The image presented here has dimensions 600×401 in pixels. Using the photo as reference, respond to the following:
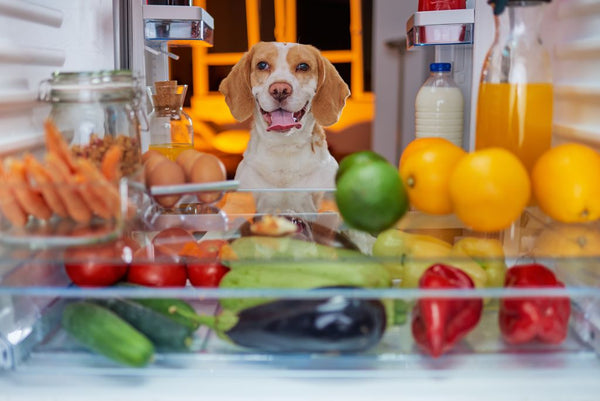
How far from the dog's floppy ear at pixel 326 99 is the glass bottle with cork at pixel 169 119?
421 millimetres

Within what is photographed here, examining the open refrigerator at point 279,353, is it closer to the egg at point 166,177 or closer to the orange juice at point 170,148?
the egg at point 166,177

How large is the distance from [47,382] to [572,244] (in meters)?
0.56

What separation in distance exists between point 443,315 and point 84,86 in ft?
1.66

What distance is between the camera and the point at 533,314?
65 cm

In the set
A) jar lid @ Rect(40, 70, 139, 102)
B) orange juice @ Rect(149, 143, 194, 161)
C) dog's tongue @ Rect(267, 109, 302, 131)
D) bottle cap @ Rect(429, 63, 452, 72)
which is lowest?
orange juice @ Rect(149, 143, 194, 161)

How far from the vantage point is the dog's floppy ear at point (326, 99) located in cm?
174

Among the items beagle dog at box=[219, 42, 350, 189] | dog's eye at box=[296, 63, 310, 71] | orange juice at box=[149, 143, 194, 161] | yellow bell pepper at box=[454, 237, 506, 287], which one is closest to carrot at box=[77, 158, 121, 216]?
yellow bell pepper at box=[454, 237, 506, 287]

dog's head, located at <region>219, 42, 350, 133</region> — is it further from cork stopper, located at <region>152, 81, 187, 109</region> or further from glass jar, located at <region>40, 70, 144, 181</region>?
glass jar, located at <region>40, 70, 144, 181</region>

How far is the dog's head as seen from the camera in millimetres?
1675

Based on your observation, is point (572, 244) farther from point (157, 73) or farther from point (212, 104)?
point (212, 104)

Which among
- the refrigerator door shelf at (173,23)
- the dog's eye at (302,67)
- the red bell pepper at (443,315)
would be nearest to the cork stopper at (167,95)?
the refrigerator door shelf at (173,23)

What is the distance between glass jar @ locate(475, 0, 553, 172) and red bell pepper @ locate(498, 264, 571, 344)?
0.19 metres

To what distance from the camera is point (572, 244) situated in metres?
0.67

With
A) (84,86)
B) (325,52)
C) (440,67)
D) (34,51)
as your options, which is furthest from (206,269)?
(325,52)
